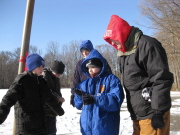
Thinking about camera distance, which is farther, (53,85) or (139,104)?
(53,85)

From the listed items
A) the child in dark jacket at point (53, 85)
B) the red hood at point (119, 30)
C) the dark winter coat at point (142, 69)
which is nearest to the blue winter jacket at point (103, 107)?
the dark winter coat at point (142, 69)

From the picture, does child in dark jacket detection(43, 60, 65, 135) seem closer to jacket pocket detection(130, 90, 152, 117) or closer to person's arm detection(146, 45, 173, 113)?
jacket pocket detection(130, 90, 152, 117)

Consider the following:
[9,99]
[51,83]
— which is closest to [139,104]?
[9,99]

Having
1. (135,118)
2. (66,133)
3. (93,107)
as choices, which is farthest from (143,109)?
(66,133)

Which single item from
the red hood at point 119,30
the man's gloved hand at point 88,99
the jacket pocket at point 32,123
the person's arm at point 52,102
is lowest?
the jacket pocket at point 32,123

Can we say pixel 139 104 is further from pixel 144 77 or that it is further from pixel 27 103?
pixel 27 103

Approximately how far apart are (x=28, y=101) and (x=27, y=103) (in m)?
0.03

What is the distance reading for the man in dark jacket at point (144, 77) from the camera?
1.76m

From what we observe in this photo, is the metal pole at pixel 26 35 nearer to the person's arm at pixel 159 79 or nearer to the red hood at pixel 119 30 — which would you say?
the red hood at pixel 119 30

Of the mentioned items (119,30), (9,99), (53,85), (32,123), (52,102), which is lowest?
(32,123)

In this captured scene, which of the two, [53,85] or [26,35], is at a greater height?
[26,35]

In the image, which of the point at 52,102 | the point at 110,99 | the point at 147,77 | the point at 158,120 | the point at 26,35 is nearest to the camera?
the point at 158,120

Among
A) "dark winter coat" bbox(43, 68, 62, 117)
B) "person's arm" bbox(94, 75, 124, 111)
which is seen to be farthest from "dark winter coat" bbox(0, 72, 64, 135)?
"person's arm" bbox(94, 75, 124, 111)

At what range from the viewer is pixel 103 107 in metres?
2.18
